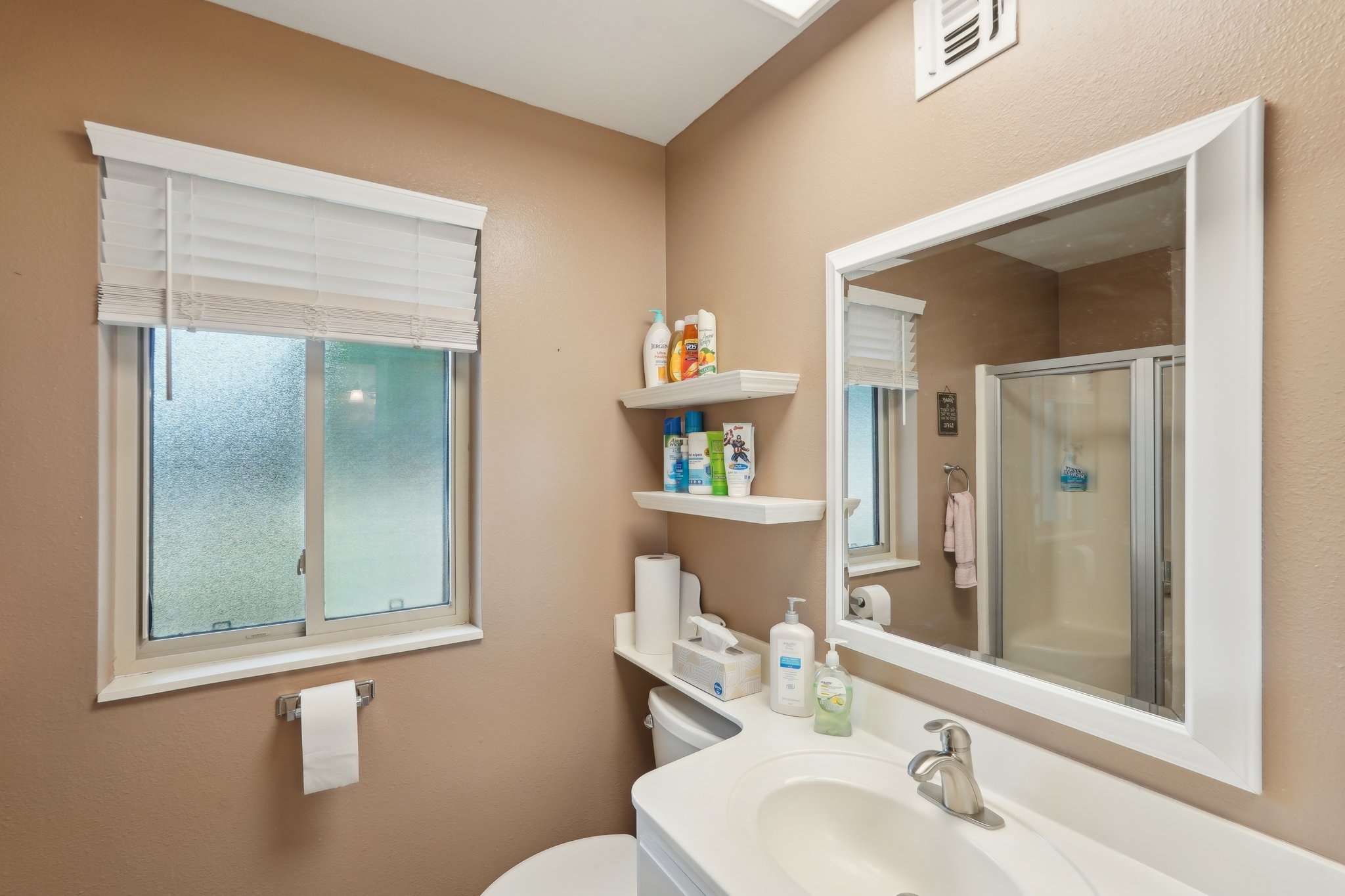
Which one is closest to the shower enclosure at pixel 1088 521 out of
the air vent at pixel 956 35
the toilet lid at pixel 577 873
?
the air vent at pixel 956 35

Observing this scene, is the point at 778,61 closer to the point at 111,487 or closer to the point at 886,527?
the point at 886,527

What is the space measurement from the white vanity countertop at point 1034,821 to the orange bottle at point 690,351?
88cm

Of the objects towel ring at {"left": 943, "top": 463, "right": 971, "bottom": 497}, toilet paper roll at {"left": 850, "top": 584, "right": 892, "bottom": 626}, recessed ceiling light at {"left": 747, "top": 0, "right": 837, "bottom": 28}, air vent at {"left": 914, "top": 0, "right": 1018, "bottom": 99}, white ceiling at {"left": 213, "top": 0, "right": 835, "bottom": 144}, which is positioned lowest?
toilet paper roll at {"left": 850, "top": 584, "right": 892, "bottom": 626}

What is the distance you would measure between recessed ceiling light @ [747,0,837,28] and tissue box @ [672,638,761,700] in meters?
1.39

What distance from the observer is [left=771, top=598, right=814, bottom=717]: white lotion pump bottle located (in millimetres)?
1271

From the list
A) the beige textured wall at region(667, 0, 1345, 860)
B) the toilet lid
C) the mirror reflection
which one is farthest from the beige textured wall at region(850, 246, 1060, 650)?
the toilet lid

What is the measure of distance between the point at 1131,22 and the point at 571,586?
161 cm

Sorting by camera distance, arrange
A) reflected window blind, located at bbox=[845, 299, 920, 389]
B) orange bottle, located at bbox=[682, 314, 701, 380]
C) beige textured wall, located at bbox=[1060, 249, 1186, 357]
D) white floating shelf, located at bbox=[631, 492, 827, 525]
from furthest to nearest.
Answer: orange bottle, located at bbox=[682, 314, 701, 380] → white floating shelf, located at bbox=[631, 492, 827, 525] → reflected window blind, located at bbox=[845, 299, 920, 389] → beige textured wall, located at bbox=[1060, 249, 1186, 357]

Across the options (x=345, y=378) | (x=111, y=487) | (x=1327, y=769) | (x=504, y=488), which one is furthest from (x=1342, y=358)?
(x=111, y=487)

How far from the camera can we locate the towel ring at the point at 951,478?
105 centimetres

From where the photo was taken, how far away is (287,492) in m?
1.45

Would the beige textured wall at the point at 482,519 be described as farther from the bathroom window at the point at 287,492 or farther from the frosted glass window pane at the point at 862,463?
the frosted glass window pane at the point at 862,463

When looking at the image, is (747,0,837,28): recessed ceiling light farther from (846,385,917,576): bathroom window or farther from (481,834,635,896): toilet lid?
(481,834,635,896): toilet lid

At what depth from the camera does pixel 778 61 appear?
1.43m
